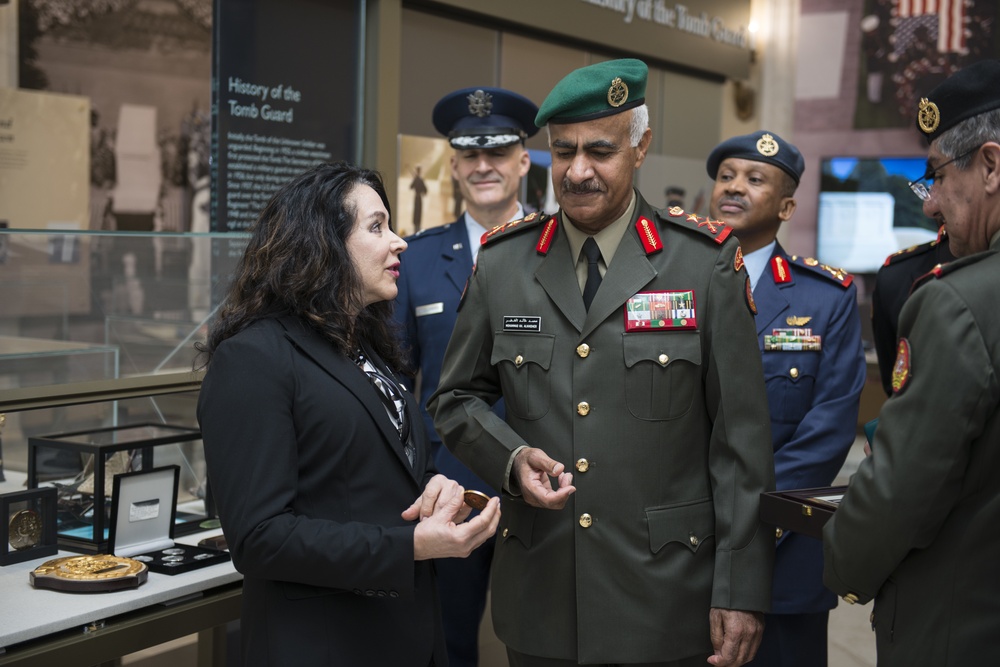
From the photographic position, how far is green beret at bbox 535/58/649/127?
196 cm

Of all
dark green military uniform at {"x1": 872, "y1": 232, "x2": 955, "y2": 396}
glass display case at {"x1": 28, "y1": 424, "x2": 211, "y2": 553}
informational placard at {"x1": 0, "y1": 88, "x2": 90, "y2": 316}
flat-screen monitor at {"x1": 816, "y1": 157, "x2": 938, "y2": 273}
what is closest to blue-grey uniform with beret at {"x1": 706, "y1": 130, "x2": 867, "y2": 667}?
dark green military uniform at {"x1": 872, "y1": 232, "x2": 955, "y2": 396}

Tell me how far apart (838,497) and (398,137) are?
330 centimetres

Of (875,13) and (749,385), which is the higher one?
(875,13)

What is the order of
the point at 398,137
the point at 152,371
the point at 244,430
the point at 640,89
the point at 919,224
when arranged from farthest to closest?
the point at 919,224, the point at 398,137, the point at 152,371, the point at 640,89, the point at 244,430

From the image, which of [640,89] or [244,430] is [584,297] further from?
[244,430]

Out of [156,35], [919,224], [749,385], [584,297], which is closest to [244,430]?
[584,297]

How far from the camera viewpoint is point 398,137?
470 cm

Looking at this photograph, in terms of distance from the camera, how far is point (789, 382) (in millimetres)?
2600

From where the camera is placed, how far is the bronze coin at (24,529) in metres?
2.51

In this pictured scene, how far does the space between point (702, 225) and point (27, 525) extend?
1.84 metres

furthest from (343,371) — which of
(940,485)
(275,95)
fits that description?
(275,95)

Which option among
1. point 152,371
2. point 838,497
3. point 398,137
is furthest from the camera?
point 398,137

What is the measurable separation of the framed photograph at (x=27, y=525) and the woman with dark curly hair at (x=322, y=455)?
3.21 feet

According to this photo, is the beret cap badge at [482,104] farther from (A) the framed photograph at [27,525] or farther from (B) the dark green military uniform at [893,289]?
(A) the framed photograph at [27,525]
